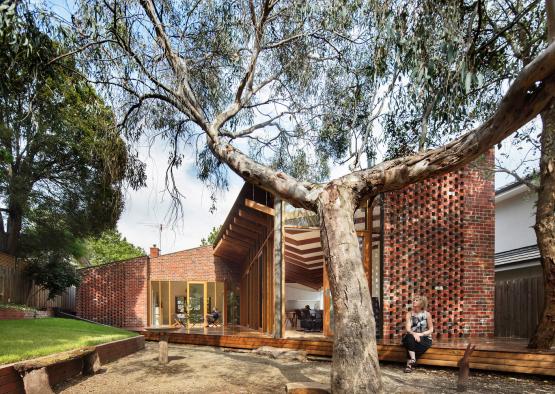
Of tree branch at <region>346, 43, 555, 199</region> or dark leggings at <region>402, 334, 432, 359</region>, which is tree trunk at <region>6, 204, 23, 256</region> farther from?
tree branch at <region>346, 43, 555, 199</region>

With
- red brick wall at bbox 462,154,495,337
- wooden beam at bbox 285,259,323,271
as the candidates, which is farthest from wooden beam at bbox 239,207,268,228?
red brick wall at bbox 462,154,495,337

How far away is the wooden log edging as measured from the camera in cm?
531

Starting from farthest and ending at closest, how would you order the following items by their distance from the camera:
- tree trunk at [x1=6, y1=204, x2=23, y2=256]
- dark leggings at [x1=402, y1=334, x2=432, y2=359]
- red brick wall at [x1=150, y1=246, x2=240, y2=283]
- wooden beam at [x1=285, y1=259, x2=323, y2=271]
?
red brick wall at [x1=150, y1=246, x2=240, y2=283] < tree trunk at [x1=6, y1=204, x2=23, y2=256] < wooden beam at [x1=285, y1=259, x2=323, y2=271] < dark leggings at [x1=402, y1=334, x2=432, y2=359]

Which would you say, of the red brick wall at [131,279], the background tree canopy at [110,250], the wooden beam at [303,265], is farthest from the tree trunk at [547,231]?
the background tree canopy at [110,250]

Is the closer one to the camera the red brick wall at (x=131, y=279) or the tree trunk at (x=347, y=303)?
the tree trunk at (x=347, y=303)

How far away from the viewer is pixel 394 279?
9.01 metres

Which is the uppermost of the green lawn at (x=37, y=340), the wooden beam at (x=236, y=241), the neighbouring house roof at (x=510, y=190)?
the neighbouring house roof at (x=510, y=190)

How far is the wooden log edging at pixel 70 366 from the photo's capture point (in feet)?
17.4

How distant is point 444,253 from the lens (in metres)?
9.28

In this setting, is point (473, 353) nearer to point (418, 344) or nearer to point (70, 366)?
point (418, 344)

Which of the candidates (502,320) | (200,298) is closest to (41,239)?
(200,298)

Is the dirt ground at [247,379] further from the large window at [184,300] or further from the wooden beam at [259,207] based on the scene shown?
the large window at [184,300]

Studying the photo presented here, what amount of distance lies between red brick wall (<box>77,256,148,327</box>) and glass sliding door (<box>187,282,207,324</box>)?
Result: 1855 mm

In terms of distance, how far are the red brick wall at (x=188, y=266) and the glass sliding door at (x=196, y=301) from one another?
0.30m
